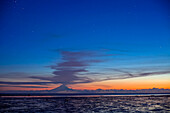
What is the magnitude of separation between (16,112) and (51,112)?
6.74m

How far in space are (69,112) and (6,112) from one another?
1211 cm

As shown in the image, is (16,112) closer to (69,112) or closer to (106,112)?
(69,112)

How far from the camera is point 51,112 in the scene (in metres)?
32.7

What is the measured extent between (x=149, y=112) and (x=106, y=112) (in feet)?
27.6

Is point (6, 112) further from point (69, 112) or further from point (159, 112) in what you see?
point (159, 112)

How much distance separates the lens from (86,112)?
32.7m

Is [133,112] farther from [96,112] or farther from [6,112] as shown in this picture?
[6,112]

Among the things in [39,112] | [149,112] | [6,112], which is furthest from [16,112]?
[149,112]

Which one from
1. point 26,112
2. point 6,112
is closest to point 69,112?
point 26,112

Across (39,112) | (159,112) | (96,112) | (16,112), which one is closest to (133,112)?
(159,112)

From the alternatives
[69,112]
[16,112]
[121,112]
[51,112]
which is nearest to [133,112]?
[121,112]

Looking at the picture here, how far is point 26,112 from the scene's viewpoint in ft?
106

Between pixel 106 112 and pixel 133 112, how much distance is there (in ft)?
17.2

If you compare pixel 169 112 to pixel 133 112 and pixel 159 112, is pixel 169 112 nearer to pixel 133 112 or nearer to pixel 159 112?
pixel 159 112
